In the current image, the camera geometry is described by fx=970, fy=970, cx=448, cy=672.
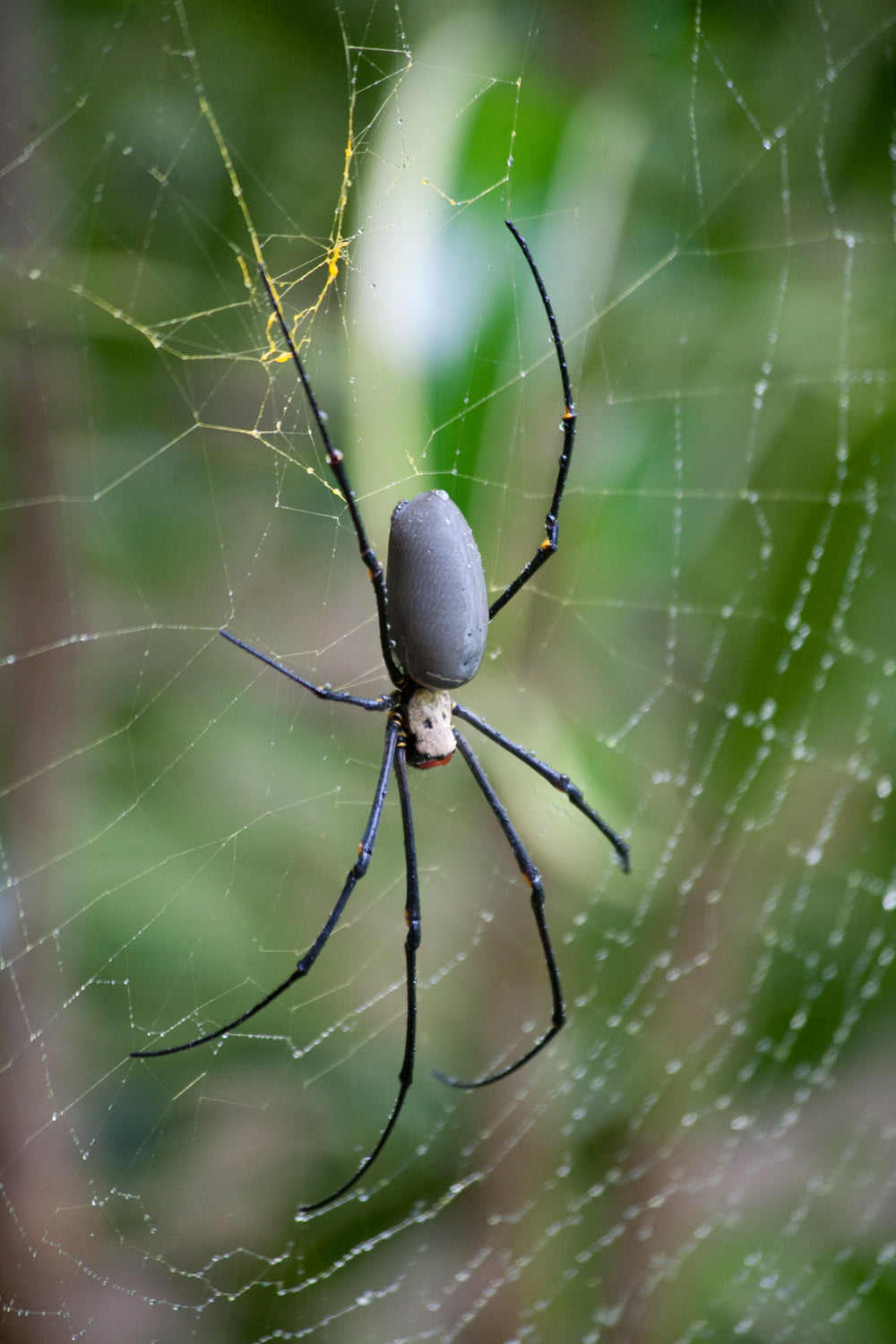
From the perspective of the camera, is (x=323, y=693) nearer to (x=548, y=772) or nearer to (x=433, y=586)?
(x=433, y=586)

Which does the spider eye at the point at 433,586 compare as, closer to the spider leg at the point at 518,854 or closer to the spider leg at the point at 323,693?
the spider leg at the point at 323,693

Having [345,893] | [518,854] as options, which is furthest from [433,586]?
[518,854]

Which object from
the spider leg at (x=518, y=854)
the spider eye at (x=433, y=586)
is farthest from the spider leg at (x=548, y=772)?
the spider eye at (x=433, y=586)

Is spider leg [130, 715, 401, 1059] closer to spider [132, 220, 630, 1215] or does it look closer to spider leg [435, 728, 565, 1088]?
spider [132, 220, 630, 1215]

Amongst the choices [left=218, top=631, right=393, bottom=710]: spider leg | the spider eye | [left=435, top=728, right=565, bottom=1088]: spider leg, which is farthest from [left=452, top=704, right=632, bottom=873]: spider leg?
the spider eye

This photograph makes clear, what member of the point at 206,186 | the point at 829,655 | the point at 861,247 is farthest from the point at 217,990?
the point at 861,247

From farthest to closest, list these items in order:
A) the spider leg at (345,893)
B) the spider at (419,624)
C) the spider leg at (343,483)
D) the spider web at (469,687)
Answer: the spider web at (469,687) < the spider leg at (345,893) < the spider at (419,624) < the spider leg at (343,483)
